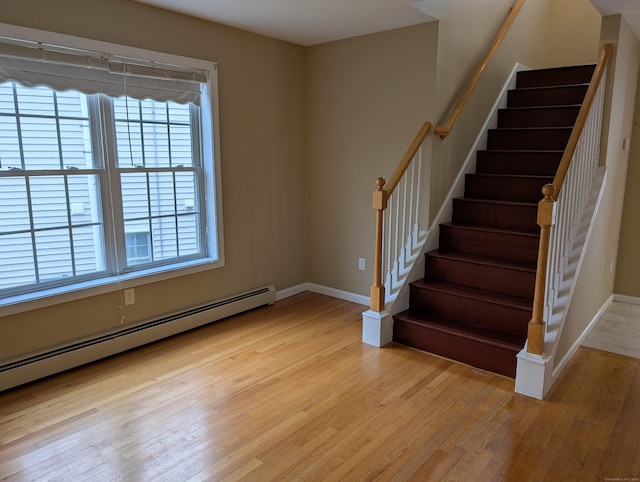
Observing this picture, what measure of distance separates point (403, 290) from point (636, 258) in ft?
8.28

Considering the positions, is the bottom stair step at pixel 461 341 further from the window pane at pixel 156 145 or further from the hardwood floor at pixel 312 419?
the window pane at pixel 156 145

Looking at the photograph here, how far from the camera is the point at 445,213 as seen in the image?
3842mm

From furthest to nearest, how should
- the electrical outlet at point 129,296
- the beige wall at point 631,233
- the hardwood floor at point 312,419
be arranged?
the beige wall at point 631,233 → the electrical outlet at point 129,296 → the hardwood floor at point 312,419

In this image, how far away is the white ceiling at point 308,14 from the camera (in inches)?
120

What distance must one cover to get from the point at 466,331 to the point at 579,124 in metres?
1.47

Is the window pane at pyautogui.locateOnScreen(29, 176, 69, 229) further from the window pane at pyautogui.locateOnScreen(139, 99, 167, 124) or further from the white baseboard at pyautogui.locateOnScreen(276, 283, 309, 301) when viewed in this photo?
the white baseboard at pyautogui.locateOnScreen(276, 283, 309, 301)

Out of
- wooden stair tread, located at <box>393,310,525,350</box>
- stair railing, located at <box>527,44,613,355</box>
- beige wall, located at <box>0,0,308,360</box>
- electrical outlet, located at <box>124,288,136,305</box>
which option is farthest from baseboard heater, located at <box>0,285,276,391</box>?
stair railing, located at <box>527,44,613,355</box>

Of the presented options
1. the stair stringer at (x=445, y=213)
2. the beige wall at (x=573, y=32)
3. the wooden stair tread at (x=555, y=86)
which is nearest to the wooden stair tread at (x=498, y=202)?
the stair stringer at (x=445, y=213)

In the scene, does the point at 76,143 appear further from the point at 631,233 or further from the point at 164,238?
the point at 631,233

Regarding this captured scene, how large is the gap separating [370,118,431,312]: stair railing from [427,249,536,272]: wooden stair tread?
212mm

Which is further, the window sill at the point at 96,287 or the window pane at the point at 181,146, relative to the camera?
the window pane at the point at 181,146

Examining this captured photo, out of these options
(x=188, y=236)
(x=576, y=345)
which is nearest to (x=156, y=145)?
(x=188, y=236)

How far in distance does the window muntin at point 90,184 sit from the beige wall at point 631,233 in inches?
150

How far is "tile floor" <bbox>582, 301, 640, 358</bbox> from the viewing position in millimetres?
3387
